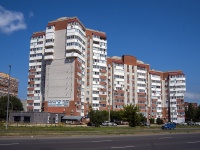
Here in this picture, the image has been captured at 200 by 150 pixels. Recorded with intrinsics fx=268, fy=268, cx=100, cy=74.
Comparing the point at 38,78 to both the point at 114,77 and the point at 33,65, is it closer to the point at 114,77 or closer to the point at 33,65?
the point at 33,65

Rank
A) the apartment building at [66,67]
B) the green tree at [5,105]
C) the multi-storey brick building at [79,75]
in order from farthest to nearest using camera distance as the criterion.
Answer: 1. the green tree at [5,105]
2. the multi-storey brick building at [79,75]
3. the apartment building at [66,67]

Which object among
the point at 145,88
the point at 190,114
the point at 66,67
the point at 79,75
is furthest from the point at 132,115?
the point at 190,114

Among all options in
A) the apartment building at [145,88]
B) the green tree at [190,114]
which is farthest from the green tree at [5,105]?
the green tree at [190,114]

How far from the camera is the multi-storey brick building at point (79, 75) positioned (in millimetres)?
97812

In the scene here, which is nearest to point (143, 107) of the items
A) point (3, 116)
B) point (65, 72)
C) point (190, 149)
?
point (65, 72)

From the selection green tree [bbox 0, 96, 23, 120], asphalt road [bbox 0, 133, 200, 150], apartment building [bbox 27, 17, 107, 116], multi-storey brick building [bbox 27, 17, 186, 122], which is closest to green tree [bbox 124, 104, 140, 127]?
multi-storey brick building [bbox 27, 17, 186, 122]

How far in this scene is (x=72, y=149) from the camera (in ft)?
59.2

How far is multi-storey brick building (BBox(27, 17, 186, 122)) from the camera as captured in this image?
321 ft

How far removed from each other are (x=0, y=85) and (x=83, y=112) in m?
95.1

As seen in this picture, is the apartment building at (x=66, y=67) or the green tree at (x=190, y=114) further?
the green tree at (x=190, y=114)

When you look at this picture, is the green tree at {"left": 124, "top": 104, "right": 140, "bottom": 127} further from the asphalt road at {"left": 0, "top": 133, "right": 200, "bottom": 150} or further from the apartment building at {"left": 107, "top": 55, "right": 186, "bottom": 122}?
the apartment building at {"left": 107, "top": 55, "right": 186, "bottom": 122}

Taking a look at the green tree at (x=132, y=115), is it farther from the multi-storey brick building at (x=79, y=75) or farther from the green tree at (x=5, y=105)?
the green tree at (x=5, y=105)

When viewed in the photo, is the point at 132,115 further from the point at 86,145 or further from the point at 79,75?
the point at 86,145

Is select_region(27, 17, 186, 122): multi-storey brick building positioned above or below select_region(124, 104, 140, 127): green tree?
above
